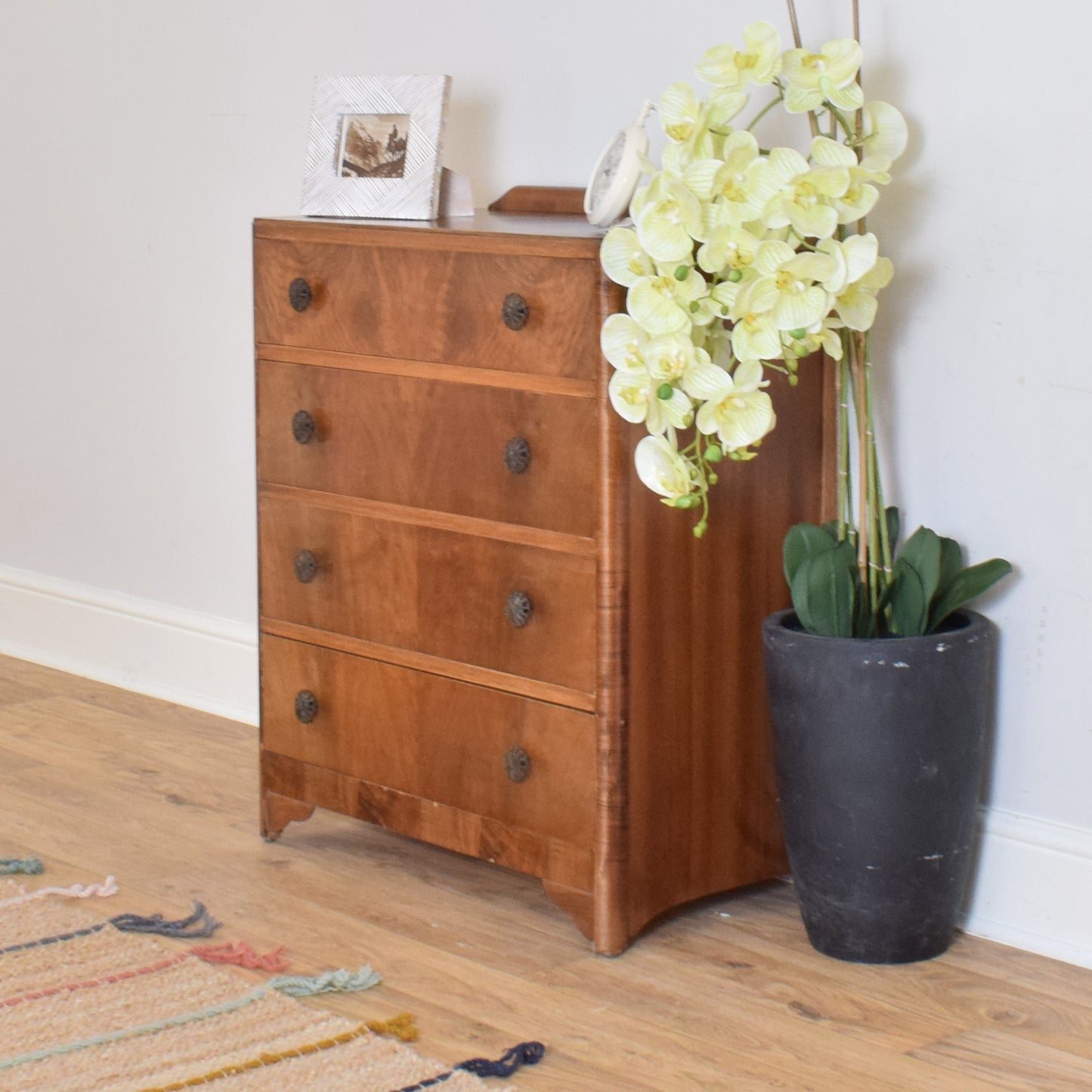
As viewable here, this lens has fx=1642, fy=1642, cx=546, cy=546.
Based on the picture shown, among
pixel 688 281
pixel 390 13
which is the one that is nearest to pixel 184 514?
pixel 390 13

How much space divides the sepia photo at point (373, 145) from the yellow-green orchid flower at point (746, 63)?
0.62m

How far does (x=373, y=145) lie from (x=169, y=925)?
3.58ft

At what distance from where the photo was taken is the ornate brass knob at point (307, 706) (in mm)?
2303

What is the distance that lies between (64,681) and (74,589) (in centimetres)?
20

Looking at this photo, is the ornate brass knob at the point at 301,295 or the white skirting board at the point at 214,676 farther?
the ornate brass knob at the point at 301,295

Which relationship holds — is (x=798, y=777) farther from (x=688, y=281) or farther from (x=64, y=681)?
(x=64, y=681)

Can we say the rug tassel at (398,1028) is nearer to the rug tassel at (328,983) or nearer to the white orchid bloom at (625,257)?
the rug tassel at (328,983)

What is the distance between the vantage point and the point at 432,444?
6.88ft

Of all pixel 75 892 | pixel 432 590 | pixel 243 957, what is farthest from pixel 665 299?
pixel 75 892

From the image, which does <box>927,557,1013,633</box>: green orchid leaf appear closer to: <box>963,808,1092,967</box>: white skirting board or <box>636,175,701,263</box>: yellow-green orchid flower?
<box>963,808,1092,967</box>: white skirting board

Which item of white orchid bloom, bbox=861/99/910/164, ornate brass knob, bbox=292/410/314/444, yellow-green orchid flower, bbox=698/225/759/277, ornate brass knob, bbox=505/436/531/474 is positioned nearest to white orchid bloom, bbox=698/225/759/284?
yellow-green orchid flower, bbox=698/225/759/277

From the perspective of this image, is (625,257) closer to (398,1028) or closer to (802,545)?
(802,545)

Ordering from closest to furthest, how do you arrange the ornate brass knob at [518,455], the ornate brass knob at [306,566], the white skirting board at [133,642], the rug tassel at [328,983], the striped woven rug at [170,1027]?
the striped woven rug at [170,1027]
the rug tassel at [328,983]
the ornate brass knob at [518,455]
the ornate brass knob at [306,566]
the white skirting board at [133,642]

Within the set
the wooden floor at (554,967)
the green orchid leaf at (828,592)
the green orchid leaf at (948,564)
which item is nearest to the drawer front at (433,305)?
the green orchid leaf at (828,592)
